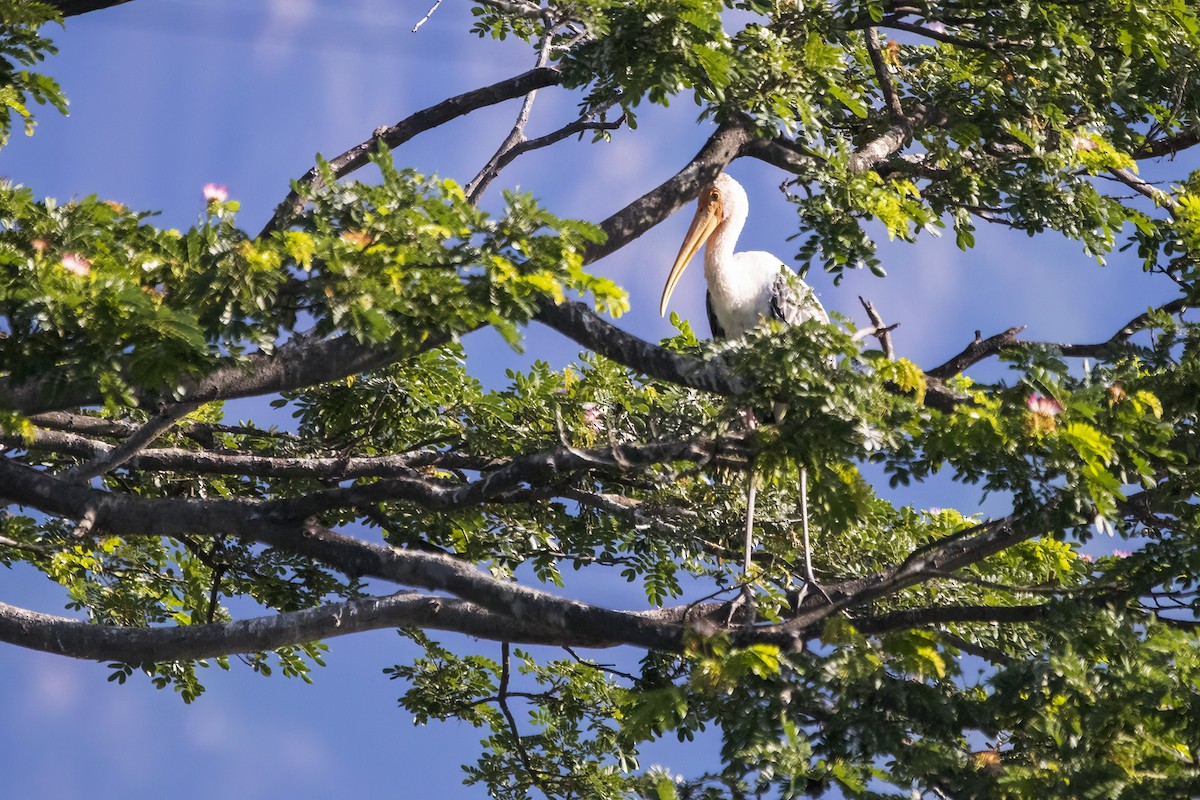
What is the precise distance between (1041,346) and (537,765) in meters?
4.39

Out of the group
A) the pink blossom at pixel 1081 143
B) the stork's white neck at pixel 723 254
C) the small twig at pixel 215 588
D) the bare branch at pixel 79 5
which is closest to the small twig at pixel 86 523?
the small twig at pixel 215 588

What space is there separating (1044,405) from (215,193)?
11.4ft

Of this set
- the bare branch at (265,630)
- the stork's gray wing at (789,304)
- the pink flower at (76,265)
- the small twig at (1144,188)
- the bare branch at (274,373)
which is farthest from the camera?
the small twig at (1144,188)

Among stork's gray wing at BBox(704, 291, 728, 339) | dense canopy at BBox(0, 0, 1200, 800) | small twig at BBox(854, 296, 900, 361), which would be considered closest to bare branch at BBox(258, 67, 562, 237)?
dense canopy at BBox(0, 0, 1200, 800)

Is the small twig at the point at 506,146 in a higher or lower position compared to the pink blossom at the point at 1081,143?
higher

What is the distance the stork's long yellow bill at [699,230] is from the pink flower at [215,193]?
3268 mm

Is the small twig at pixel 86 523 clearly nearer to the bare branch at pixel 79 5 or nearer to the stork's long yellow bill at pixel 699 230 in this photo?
the bare branch at pixel 79 5

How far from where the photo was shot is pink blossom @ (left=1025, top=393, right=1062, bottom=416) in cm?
528

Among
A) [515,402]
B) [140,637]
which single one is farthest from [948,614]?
[140,637]

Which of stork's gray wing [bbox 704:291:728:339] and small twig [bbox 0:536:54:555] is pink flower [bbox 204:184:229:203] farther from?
stork's gray wing [bbox 704:291:728:339]

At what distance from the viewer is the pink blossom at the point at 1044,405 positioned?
528cm

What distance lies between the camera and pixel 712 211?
8078 mm

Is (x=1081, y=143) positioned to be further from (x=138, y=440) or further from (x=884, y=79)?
(x=138, y=440)

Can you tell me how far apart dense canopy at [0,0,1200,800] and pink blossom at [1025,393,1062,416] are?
0.04 feet
